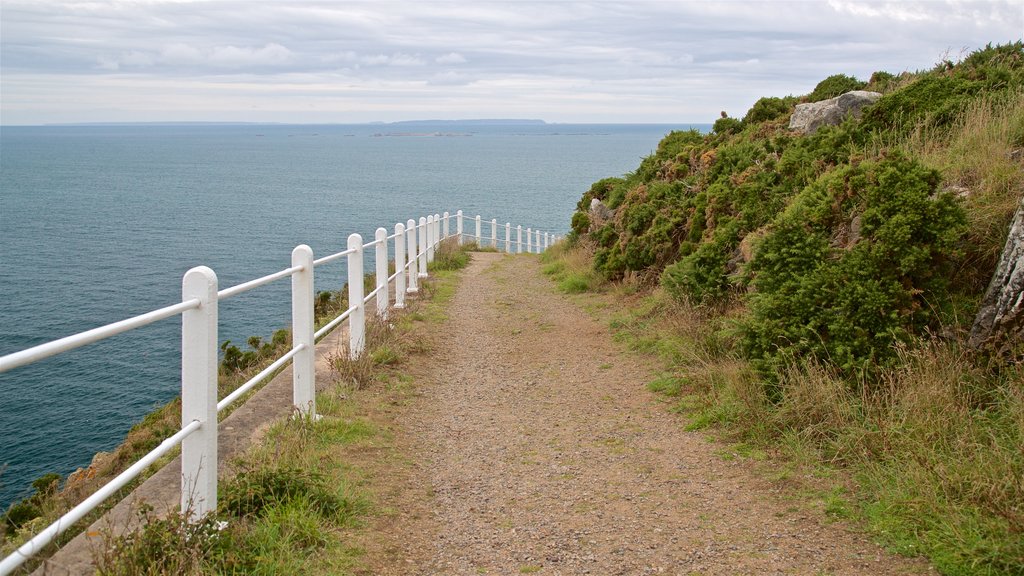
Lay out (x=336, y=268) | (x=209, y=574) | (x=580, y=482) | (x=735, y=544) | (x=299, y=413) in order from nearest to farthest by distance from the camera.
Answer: (x=209, y=574), (x=735, y=544), (x=580, y=482), (x=299, y=413), (x=336, y=268)

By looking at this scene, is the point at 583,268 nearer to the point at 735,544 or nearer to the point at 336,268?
the point at 735,544

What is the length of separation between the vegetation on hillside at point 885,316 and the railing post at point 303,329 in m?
3.06

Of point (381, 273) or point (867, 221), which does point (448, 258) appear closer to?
point (381, 273)

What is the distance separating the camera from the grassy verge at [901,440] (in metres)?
4.29

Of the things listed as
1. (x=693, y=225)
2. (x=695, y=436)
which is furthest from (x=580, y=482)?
(x=693, y=225)

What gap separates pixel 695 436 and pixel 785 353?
36.3 inches

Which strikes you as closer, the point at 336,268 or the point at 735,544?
the point at 735,544

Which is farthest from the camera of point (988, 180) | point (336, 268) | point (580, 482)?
point (336, 268)

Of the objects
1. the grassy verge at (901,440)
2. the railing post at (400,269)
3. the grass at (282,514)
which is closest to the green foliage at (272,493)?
the grass at (282,514)

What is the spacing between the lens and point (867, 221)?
6.95 meters

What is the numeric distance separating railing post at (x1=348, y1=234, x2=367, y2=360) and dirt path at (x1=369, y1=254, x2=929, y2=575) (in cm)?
77

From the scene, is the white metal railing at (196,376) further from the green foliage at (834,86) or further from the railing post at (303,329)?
the green foliage at (834,86)

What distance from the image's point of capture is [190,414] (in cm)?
436

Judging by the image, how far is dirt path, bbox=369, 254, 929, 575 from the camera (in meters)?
4.56
